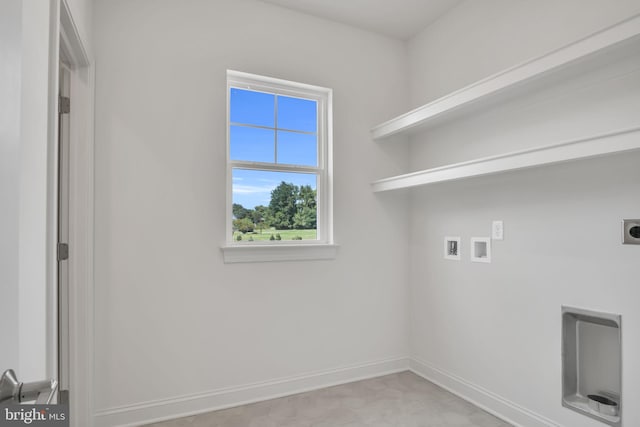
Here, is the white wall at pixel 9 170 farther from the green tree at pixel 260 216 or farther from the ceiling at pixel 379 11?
the ceiling at pixel 379 11

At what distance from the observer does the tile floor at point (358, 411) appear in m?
2.33

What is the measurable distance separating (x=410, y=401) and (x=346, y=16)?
2.96 meters

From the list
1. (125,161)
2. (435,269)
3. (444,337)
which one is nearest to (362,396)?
(444,337)

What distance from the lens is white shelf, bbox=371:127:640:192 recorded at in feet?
5.12

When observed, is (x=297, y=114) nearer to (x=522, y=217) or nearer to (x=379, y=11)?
(x=379, y=11)

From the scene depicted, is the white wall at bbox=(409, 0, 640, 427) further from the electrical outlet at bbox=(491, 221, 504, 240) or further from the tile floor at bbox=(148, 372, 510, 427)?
the tile floor at bbox=(148, 372, 510, 427)

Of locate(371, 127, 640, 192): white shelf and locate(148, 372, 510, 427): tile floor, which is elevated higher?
locate(371, 127, 640, 192): white shelf

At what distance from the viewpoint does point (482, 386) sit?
2.56 metres

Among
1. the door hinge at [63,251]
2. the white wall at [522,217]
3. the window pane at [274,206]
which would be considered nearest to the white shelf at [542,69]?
the white wall at [522,217]

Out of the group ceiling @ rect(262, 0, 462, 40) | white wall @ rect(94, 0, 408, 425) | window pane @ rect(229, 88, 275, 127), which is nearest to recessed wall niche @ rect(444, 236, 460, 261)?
white wall @ rect(94, 0, 408, 425)

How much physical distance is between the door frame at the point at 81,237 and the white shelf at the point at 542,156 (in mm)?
2135

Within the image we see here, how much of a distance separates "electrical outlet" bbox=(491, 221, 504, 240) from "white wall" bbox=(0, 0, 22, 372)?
8.12 ft

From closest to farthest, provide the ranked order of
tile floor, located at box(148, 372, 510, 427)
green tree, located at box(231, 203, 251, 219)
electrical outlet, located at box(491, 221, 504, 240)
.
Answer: tile floor, located at box(148, 372, 510, 427)
electrical outlet, located at box(491, 221, 504, 240)
green tree, located at box(231, 203, 251, 219)

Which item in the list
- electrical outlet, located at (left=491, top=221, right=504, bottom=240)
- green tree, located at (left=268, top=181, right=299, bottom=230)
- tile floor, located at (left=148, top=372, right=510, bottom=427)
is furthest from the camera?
green tree, located at (left=268, top=181, right=299, bottom=230)
